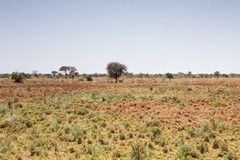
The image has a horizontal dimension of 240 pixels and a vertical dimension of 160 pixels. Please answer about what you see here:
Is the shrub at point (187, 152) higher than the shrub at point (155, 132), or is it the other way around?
the shrub at point (155, 132)

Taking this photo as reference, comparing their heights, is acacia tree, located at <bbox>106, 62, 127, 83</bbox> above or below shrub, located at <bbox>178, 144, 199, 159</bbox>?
above

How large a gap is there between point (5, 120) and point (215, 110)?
1689cm

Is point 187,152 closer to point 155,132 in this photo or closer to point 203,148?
point 203,148

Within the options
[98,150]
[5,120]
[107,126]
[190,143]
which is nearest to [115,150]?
[98,150]

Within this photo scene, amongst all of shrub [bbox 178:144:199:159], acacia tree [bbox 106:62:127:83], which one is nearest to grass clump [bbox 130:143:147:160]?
shrub [bbox 178:144:199:159]

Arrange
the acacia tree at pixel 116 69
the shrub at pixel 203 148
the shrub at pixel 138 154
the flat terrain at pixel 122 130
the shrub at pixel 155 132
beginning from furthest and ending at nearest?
the acacia tree at pixel 116 69 < the shrub at pixel 155 132 < the shrub at pixel 203 148 < the flat terrain at pixel 122 130 < the shrub at pixel 138 154

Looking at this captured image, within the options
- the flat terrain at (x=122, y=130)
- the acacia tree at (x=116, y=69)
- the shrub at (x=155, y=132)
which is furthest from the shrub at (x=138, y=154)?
the acacia tree at (x=116, y=69)

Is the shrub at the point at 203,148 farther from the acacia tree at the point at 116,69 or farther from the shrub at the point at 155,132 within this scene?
the acacia tree at the point at 116,69

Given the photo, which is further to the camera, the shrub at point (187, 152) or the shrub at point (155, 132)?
the shrub at point (155, 132)

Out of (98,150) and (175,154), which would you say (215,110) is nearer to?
(175,154)

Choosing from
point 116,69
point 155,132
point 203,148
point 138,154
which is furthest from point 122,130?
point 116,69

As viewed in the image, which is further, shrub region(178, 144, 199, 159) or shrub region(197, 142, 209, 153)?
shrub region(197, 142, 209, 153)

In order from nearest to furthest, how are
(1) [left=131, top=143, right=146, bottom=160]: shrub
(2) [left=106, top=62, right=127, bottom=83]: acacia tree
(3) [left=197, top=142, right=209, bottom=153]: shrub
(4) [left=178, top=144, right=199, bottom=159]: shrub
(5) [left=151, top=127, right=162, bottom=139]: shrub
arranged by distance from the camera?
(1) [left=131, top=143, right=146, bottom=160]: shrub, (4) [left=178, top=144, right=199, bottom=159]: shrub, (3) [left=197, top=142, right=209, bottom=153]: shrub, (5) [left=151, top=127, right=162, bottom=139]: shrub, (2) [left=106, top=62, right=127, bottom=83]: acacia tree

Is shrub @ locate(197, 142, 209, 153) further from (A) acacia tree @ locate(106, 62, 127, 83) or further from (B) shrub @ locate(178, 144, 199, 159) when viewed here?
(A) acacia tree @ locate(106, 62, 127, 83)
